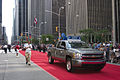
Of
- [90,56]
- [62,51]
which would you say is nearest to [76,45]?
[62,51]

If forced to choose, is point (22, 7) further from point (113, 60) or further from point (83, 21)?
point (113, 60)

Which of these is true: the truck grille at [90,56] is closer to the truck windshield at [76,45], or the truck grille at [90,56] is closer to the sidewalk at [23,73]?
the truck windshield at [76,45]

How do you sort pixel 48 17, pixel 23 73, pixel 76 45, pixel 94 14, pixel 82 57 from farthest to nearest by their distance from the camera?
pixel 48 17 < pixel 94 14 < pixel 76 45 < pixel 23 73 < pixel 82 57

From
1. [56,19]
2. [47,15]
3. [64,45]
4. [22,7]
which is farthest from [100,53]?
[22,7]

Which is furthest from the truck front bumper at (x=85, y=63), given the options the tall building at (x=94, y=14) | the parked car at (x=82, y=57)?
the tall building at (x=94, y=14)

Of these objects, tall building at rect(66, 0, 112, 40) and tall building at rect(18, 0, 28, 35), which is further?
tall building at rect(18, 0, 28, 35)

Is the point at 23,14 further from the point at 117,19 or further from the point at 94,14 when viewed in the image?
the point at 117,19

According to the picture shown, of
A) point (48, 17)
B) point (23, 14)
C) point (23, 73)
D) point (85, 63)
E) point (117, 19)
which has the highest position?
point (23, 14)

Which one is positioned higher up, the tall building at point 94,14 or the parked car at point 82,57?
the tall building at point 94,14

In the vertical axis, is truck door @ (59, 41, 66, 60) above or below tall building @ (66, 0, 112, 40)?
below

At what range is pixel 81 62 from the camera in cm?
919

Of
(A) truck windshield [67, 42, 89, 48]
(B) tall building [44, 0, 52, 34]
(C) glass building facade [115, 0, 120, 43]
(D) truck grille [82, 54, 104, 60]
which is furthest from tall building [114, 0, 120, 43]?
(B) tall building [44, 0, 52, 34]

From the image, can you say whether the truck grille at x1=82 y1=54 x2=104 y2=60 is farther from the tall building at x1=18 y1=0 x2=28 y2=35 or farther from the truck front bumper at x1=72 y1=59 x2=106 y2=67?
the tall building at x1=18 y1=0 x2=28 y2=35

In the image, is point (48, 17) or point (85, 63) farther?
point (48, 17)
